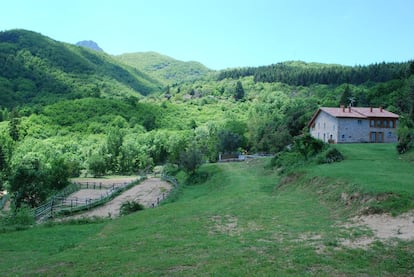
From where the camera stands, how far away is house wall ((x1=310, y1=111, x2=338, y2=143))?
56028mm

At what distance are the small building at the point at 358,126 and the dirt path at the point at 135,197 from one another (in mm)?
25766

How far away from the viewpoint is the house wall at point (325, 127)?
184 feet

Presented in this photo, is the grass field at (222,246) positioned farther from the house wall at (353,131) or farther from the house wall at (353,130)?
the house wall at (353,130)

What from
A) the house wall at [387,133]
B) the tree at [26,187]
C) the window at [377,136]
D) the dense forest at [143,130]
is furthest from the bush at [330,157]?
the tree at [26,187]

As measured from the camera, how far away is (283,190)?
1275 inches

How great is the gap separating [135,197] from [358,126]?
3343cm

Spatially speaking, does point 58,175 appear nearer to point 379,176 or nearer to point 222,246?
point 379,176

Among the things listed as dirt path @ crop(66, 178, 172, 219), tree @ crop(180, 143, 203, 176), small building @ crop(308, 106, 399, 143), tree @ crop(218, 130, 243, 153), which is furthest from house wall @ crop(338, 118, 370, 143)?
tree @ crop(218, 130, 243, 153)

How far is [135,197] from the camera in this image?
52000 millimetres

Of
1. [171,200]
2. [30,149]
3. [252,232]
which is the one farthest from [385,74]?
[252,232]

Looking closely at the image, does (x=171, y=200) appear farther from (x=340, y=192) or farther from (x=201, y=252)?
(x=201, y=252)

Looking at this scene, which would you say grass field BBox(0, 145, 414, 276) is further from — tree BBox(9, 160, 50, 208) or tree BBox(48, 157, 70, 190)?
tree BBox(48, 157, 70, 190)

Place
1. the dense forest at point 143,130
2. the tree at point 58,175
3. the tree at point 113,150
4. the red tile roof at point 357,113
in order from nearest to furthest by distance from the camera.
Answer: the red tile roof at point 357,113 → the tree at point 58,175 → the dense forest at point 143,130 → the tree at point 113,150

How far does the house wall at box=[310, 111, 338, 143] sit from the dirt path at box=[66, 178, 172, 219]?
82.3ft
